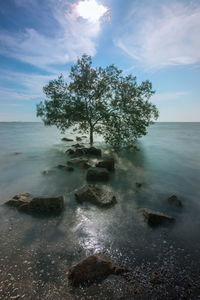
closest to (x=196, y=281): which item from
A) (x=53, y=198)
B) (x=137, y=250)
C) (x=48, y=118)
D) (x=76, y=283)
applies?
(x=137, y=250)

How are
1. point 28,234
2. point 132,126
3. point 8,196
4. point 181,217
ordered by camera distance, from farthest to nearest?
1. point 132,126
2. point 8,196
3. point 181,217
4. point 28,234

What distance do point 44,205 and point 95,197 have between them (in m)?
2.23

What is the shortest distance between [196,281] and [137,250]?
146 cm

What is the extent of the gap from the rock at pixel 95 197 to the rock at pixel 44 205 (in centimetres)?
123

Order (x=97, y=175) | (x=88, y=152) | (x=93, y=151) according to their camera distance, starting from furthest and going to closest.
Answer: (x=88, y=152), (x=93, y=151), (x=97, y=175)

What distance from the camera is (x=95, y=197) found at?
7.17 m

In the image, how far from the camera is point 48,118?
2322 cm

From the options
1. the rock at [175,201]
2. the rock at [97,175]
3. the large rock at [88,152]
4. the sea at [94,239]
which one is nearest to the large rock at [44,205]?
the sea at [94,239]

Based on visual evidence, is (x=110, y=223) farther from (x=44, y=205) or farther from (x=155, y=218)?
(x=44, y=205)

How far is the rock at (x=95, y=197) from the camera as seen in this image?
7020mm

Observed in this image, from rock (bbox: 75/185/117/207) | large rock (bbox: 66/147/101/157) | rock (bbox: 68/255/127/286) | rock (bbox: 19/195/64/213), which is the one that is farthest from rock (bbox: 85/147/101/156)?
rock (bbox: 68/255/127/286)

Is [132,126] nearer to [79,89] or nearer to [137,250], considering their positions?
[79,89]

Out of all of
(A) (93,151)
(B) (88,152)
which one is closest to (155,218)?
(A) (93,151)

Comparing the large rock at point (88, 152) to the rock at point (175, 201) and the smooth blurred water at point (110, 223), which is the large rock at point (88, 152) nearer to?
the smooth blurred water at point (110, 223)
